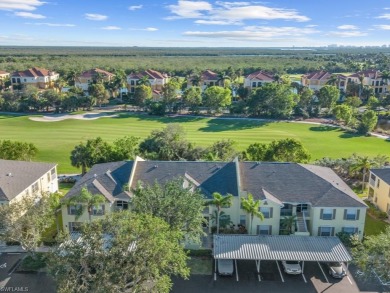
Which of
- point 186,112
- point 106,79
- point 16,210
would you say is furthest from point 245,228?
point 106,79

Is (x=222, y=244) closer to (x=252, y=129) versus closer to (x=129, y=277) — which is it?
(x=129, y=277)

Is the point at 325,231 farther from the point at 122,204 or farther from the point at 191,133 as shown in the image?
the point at 191,133

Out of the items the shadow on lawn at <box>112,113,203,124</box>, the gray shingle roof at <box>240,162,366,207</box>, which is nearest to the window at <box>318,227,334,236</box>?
the gray shingle roof at <box>240,162,366,207</box>

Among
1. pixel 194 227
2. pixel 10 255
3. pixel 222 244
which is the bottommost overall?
pixel 10 255

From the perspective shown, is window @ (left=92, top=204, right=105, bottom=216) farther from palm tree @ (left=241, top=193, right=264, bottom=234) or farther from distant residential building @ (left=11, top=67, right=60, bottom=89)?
distant residential building @ (left=11, top=67, right=60, bottom=89)

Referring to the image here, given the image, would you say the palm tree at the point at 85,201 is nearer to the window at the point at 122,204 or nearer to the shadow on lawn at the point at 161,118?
the window at the point at 122,204
